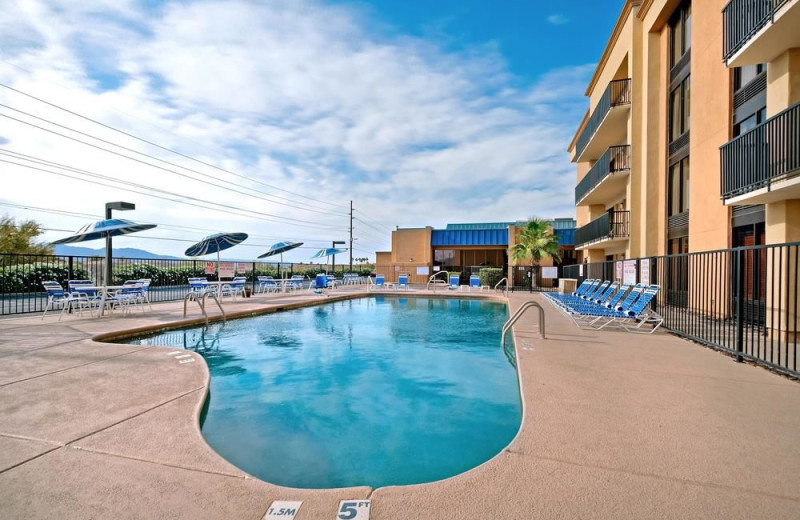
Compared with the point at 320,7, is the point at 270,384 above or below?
below

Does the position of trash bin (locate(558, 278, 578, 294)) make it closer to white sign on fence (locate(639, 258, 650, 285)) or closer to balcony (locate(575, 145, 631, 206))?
balcony (locate(575, 145, 631, 206))

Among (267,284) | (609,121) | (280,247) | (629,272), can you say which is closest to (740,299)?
(629,272)

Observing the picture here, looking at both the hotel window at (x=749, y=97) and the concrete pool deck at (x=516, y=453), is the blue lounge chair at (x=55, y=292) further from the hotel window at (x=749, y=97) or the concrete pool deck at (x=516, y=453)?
the hotel window at (x=749, y=97)

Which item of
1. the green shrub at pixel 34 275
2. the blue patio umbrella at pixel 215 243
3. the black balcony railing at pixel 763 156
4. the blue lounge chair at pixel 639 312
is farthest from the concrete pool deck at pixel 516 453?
the green shrub at pixel 34 275

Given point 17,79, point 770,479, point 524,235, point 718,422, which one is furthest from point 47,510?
point 17,79

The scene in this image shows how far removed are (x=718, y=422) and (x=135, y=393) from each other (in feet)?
19.1

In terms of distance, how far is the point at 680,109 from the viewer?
43.0 ft

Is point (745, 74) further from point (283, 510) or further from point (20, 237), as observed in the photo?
point (20, 237)

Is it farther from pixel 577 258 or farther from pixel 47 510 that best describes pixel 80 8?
pixel 577 258

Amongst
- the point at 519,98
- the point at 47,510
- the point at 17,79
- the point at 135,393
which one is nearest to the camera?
the point at 47,510

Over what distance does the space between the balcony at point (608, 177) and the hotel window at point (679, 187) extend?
8.18 ft

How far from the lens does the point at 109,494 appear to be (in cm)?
237

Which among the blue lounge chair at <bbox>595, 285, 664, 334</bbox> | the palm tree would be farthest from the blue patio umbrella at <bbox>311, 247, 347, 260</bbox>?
the blue lounge chair at <bbox>595, 285, 664, 334</bbox>

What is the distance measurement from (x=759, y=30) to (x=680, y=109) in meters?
6.30
